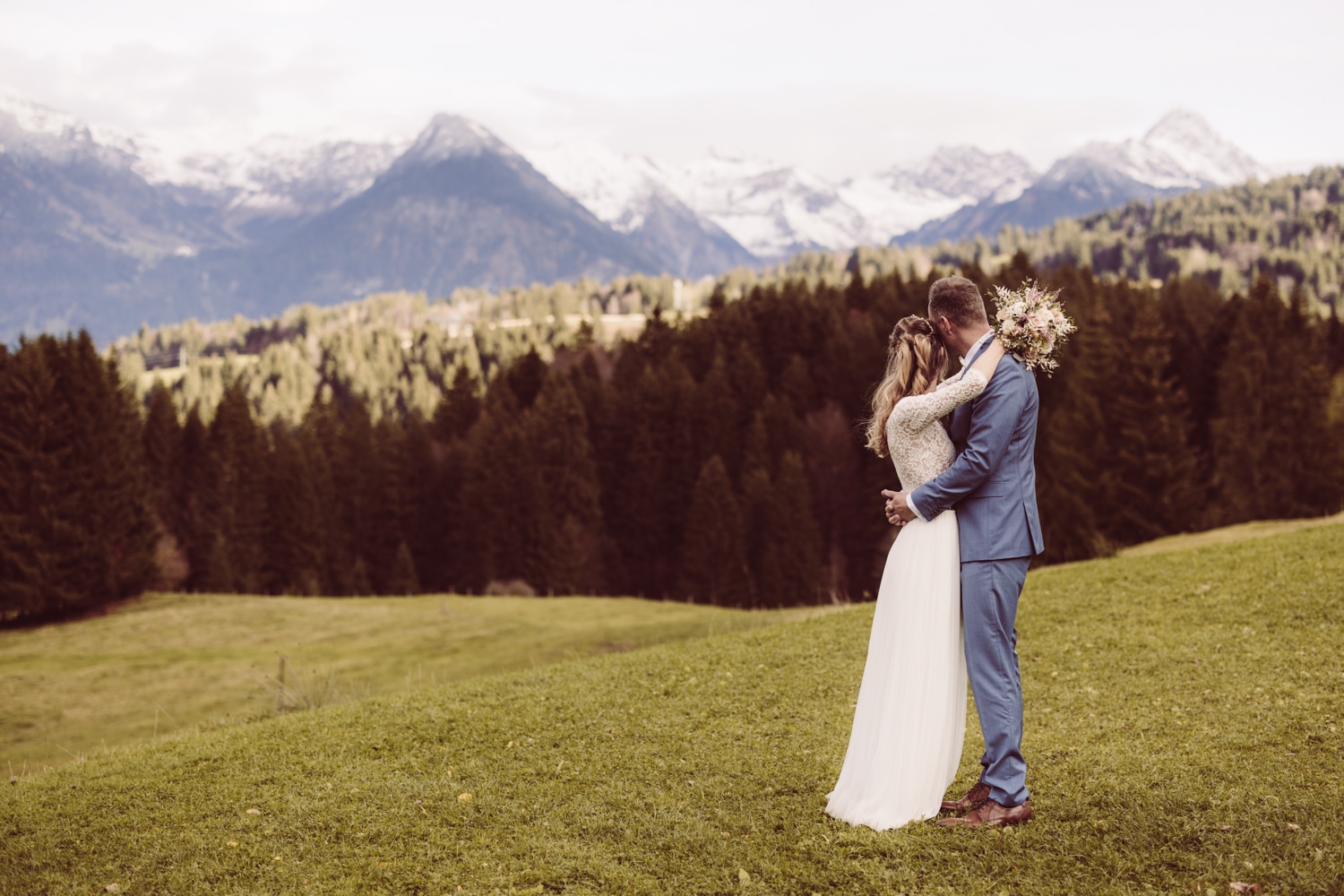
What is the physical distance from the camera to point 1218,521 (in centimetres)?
6375

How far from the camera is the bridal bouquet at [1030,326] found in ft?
24.1

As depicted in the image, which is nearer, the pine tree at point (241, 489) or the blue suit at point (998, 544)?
the blue suit at point (998, 544)

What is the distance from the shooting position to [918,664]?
24.7 feet

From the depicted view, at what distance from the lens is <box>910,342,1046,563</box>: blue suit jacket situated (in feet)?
23.5

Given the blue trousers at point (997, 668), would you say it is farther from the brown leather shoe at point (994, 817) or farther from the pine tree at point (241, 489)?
the pine tree at point (241, 489)

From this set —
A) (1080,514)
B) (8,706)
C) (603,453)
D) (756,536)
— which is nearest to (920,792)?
(8,706)

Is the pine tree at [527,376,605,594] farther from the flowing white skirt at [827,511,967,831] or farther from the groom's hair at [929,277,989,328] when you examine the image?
the groom's hair at [929,277,989,328]

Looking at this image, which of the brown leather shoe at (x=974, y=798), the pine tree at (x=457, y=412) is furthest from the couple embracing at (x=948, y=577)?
the pine tree at (x=457, y=412)

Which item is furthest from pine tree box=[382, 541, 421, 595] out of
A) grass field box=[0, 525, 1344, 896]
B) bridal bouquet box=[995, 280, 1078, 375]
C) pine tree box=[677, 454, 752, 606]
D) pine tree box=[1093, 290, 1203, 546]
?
bridal bouquet box=[995, 280, 1078, 375]

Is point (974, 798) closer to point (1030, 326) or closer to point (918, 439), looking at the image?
point (918, 439)

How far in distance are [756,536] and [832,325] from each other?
3001 centimetres

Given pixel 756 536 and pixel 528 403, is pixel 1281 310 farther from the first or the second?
pixel 528 403

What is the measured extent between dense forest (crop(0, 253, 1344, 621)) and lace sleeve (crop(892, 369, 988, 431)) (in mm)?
50710

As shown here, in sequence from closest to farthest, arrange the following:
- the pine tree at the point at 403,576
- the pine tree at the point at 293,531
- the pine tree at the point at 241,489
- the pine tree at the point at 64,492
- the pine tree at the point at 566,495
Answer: the pine tree at the point at 64,492
the pine tree at the point at 566,495
the pine tree at the point at 241,489
the pine tree at the point at 403,576
the pine tree at the point at 293,531
